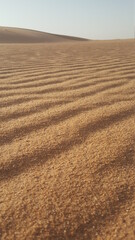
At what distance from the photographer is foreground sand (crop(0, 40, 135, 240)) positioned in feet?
2.69

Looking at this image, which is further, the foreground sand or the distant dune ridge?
the distant dune ridge

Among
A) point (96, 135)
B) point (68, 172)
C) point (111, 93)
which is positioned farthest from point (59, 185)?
point (111, 93)

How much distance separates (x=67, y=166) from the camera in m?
1.12

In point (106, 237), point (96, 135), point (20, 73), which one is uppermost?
point (20, 73)

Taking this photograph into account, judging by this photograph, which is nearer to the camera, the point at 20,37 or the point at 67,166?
the point at 67,166

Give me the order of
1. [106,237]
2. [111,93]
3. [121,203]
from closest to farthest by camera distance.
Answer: [106,237] < [121,203] < [111,93]

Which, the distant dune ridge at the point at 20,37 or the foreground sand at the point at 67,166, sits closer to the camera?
the foreground sand at the point at 67,166

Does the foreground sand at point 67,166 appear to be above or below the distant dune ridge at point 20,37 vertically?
below

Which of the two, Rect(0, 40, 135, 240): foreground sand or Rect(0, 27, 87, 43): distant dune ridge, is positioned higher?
Rect(0, 27, 87, 43): distant dune ridge

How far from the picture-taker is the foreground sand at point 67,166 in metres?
0.82

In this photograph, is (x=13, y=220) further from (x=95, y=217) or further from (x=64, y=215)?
(x=95, y=217)

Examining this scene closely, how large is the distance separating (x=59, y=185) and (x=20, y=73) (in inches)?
98.4

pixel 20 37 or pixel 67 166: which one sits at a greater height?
pixel 20 37

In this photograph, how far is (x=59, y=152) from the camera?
4.09ft
